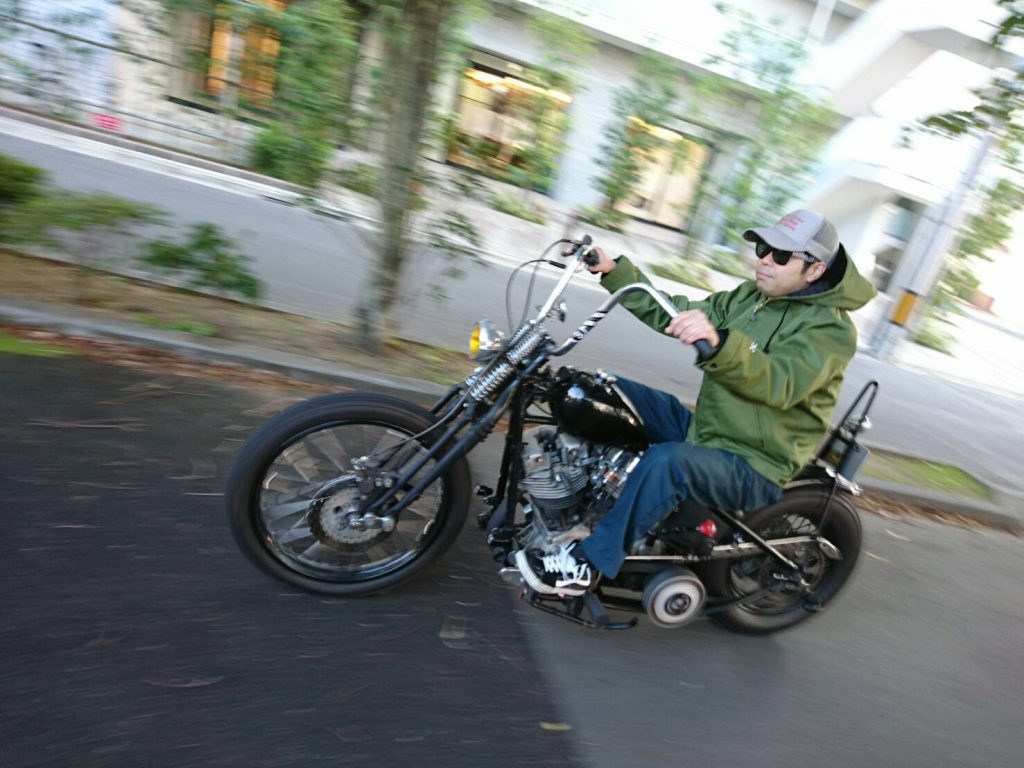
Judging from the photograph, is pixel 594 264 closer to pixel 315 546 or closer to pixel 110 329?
pixel 315 546

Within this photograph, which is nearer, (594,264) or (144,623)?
(144,623)

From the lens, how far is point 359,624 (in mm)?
3018

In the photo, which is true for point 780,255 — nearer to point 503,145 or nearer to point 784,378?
point 784,378

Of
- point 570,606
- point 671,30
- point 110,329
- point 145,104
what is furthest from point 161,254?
point 671,30

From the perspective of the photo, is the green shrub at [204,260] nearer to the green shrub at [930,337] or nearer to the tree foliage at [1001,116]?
the tree foliage at [1001,116]

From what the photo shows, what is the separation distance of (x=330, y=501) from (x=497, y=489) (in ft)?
2.30

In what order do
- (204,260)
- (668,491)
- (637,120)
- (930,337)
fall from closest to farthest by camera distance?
(668,491)
(204,260)
(637,120)
(930,337)

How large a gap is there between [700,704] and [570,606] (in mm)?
658

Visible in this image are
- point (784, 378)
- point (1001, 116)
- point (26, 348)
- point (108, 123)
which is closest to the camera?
point (784, 378)

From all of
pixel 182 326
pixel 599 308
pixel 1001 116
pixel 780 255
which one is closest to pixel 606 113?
pixel 1001 116

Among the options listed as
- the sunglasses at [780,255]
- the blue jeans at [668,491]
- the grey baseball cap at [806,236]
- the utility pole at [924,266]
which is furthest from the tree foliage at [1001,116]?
A: the blue jeans at [668,491]

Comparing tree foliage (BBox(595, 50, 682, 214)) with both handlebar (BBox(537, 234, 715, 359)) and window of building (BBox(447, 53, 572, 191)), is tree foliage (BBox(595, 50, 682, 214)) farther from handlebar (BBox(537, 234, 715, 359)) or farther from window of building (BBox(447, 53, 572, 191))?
handlebar (BBox(537, 234, 715, 359))

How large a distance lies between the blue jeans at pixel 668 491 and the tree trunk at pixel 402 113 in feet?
10.1

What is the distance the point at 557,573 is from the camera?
9.77 feet
